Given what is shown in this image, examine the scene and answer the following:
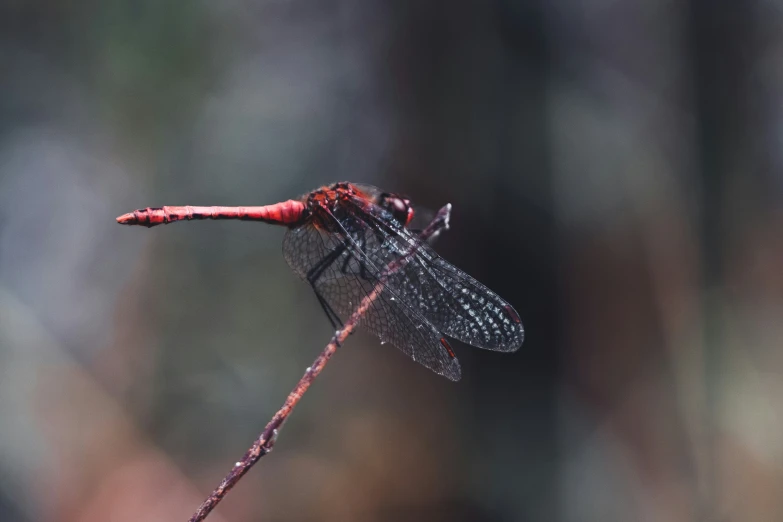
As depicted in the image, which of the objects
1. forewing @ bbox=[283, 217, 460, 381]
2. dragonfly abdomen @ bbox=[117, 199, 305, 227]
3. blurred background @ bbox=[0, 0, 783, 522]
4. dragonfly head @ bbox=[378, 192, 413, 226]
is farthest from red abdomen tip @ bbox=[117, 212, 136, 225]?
blurred background @ bbox=[0, 0, 783, 522]

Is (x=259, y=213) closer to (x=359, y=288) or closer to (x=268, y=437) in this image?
(x=359, y=288)

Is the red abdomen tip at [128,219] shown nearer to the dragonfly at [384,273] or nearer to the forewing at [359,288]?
the dragonfly at [384,273]

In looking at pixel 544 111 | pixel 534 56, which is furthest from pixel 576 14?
pixel 544 111

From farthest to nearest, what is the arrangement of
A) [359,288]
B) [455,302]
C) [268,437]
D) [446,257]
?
[446,257] → [359,288] → [455,302] → [268,437]

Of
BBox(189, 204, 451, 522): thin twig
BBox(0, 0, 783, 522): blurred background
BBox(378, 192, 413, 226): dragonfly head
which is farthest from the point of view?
BBox(0, 0, 783, 522): blurred background

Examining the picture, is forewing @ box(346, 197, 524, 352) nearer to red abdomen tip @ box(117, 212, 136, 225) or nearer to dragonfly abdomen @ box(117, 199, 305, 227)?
dragonfly abdomen @ box(117, 199, 305, 227)

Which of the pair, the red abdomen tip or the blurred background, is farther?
the blurred background

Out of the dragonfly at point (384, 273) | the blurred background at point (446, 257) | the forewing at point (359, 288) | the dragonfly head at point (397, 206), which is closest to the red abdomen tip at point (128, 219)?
the dragonfly at point (384, 273)

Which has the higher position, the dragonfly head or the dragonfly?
the dragonfly head

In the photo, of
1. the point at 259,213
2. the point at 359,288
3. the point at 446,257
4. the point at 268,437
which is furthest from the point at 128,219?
the point at 446,257
